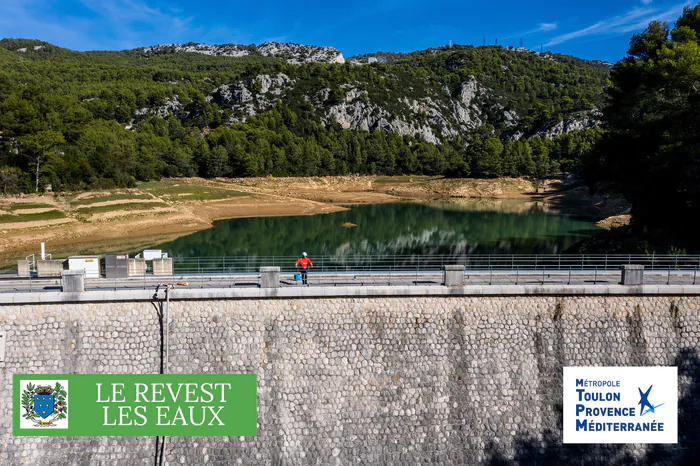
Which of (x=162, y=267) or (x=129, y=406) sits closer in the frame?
(x=129, y=406)

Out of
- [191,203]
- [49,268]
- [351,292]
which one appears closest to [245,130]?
→ [191,203]

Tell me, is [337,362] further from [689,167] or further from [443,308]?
[689,167]

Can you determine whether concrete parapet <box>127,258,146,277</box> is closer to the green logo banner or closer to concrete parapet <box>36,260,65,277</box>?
concrete parapet <box>36,260,65,277</box>

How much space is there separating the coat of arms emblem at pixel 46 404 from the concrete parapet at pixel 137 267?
563 cm

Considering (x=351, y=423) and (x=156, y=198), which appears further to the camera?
(x=156, y=198)

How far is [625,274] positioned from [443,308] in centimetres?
767

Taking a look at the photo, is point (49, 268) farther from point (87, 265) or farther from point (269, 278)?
point (269, 278)

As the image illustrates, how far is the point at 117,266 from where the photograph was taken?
60.3 feet

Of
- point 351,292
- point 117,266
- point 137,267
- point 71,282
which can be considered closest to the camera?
point 71,282

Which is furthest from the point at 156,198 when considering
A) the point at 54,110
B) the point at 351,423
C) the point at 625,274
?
the point at 625,274

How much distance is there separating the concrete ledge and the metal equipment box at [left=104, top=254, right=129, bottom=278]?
2.91 meters

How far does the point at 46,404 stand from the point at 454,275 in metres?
15.7

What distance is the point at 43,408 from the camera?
1465 centimetres

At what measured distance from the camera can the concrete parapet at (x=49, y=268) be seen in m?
18.9
